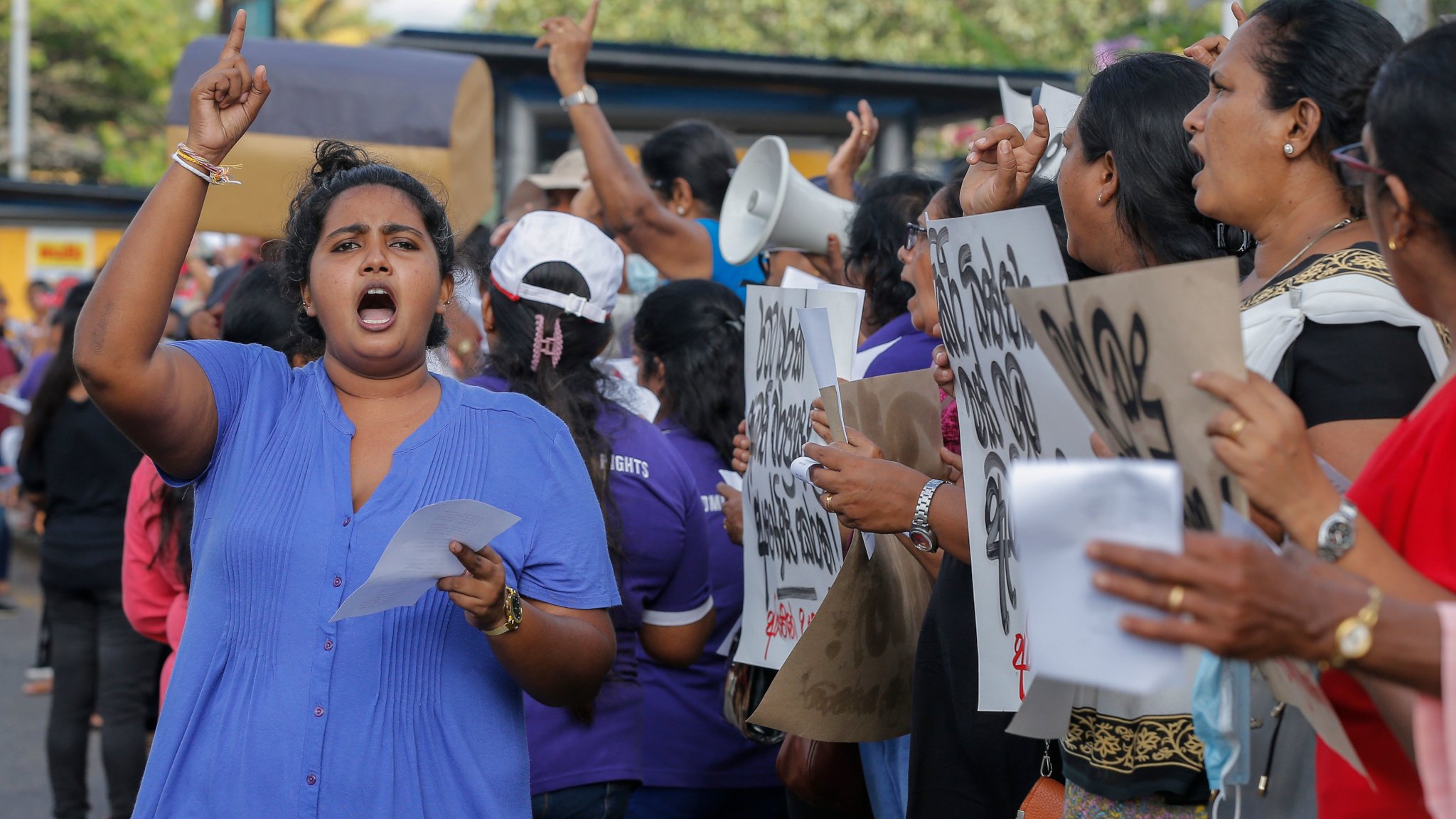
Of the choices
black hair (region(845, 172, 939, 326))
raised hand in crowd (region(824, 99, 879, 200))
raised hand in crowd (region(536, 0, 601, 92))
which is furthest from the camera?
raised hand in crowd (region(536, 0, 601, 92))

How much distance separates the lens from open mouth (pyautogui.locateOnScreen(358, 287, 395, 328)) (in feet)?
8.52

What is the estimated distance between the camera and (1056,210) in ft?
9.95

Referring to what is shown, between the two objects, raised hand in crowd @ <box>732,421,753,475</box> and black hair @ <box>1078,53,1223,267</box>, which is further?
raised hand in crowd @ <box>732,421,753,475</box>

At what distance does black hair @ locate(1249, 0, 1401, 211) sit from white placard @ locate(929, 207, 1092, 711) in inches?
19.1

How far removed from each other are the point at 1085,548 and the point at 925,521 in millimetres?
1310

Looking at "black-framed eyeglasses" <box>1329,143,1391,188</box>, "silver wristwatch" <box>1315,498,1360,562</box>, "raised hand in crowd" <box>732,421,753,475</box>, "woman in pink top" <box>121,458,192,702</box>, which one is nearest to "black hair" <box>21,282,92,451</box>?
"woman in pink top" <box>121,458,192,702</box>

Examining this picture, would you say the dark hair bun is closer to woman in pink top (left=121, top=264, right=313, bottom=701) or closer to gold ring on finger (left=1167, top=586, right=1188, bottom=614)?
woman in pink top (left=121, top=264, right=313, bottom=701)

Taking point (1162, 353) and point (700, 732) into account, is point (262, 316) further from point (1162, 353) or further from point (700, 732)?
point (1162, 353)

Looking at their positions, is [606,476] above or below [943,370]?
below

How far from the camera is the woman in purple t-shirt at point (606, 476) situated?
132 inches

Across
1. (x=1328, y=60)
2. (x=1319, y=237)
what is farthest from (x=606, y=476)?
(x=1328, y=60)

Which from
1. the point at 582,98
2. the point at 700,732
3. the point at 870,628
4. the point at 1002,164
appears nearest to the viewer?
the point at 1002,164

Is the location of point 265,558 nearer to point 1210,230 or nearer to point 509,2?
point 1210,230

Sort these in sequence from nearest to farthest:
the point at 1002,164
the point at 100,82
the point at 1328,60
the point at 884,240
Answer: the point at 1328,60 → the point at 1002,164 → the point at 884,240 → the point at 100,82
